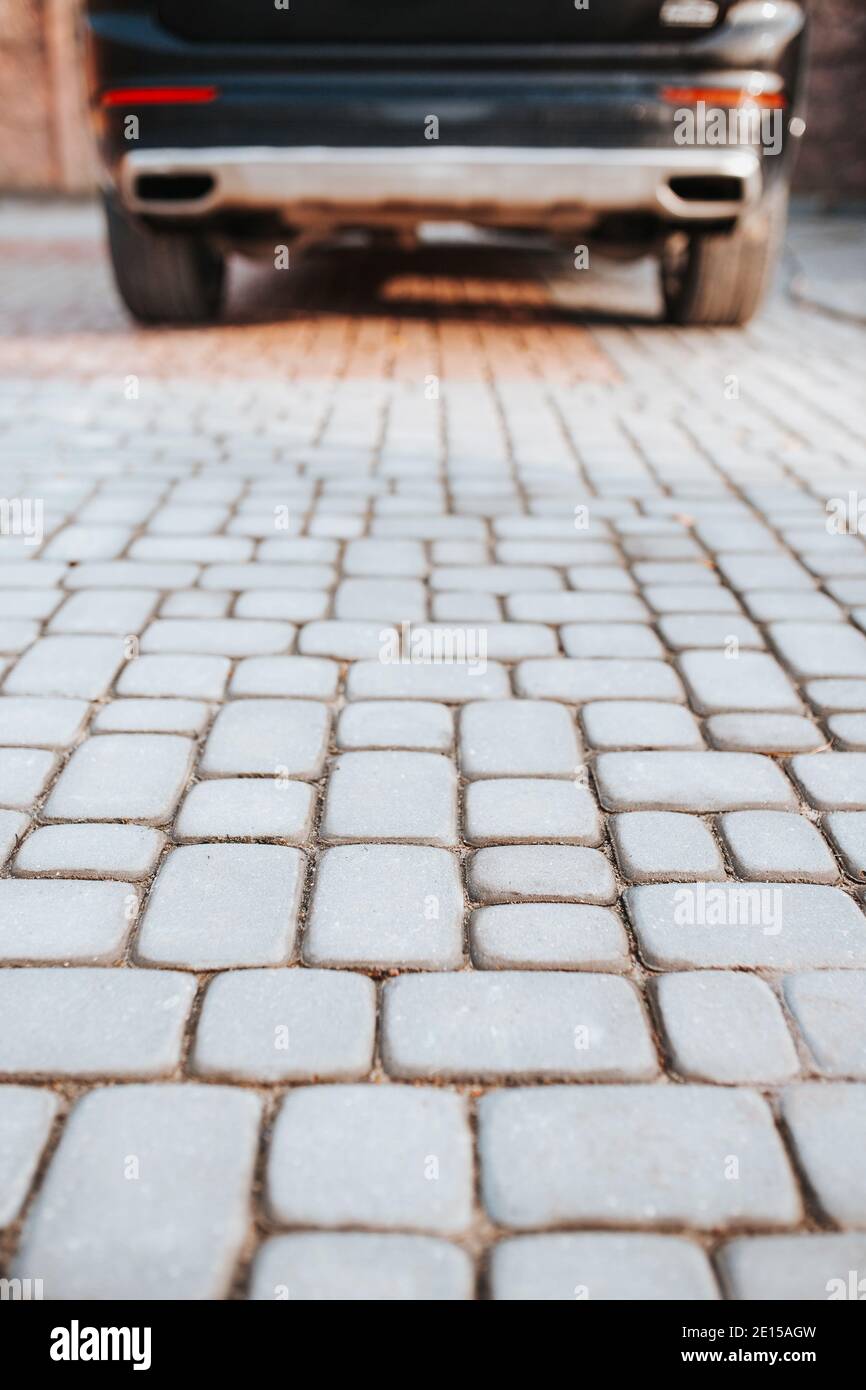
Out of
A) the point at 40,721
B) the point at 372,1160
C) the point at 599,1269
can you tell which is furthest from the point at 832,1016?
the point at 40,721

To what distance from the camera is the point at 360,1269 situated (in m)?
1.13

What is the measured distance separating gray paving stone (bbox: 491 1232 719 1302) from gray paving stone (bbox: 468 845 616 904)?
0.55 metres

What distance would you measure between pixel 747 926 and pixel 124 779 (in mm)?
977

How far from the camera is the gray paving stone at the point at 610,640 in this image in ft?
8.05

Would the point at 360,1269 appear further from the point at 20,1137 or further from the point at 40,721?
the point at 40,721

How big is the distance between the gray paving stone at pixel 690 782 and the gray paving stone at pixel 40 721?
0.90m

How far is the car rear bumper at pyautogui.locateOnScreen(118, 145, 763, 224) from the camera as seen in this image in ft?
14.4

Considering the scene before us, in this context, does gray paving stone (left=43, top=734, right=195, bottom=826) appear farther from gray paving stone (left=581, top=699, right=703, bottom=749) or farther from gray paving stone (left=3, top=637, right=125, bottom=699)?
gray paving stone (left=581, top=699, right=703, bottom=749)

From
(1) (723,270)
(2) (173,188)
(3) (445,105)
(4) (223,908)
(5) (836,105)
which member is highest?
(3) (445,105)

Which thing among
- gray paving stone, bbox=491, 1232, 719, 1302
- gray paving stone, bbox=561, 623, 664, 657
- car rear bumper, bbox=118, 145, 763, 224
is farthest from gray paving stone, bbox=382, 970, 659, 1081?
car rear bumper, bbox=118, 145, 763, 224

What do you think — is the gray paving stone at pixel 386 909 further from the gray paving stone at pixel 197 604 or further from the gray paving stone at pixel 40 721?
the gray paving stone at pixel 197 604

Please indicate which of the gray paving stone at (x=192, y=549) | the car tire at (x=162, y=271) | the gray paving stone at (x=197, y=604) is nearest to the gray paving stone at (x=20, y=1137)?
the gray paving stone at (x=197, y=604)
